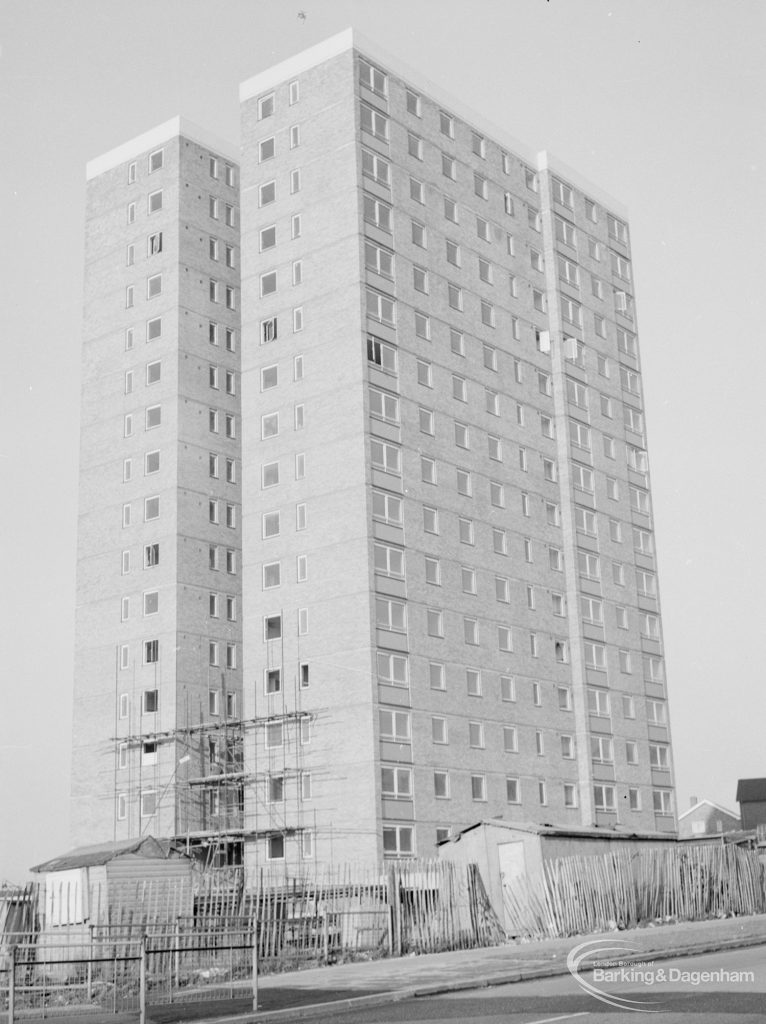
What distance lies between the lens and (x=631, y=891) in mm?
40812

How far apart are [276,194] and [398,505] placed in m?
18.4

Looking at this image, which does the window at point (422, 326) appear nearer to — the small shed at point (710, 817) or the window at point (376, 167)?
the window at point (376, 167)

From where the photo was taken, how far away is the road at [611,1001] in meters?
17.7

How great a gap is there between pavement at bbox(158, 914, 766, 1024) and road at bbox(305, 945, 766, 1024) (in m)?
0.68

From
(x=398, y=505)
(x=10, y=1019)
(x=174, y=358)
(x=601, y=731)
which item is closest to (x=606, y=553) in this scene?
(x=601, y=731)

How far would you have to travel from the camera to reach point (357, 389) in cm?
6512

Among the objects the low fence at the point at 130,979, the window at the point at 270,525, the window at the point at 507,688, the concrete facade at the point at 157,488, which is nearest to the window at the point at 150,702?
the concrete facade at the point at 157,488

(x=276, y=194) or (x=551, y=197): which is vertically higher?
(x=551, y=197)

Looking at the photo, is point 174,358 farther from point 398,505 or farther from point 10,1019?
point 10,1019

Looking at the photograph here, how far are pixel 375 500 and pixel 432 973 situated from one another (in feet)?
124

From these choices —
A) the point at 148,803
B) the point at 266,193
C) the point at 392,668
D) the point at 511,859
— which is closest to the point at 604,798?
the point at 392,668

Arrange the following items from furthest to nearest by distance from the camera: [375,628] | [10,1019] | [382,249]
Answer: [382,249], [375,628], [10,1019]

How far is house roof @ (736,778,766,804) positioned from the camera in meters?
115

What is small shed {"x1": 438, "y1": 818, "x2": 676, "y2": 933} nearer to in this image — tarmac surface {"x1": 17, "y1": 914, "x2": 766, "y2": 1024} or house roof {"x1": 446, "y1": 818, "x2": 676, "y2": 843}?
house roof {"x1": 446, "y1": 818, "x2": 676, "y2": 843}
